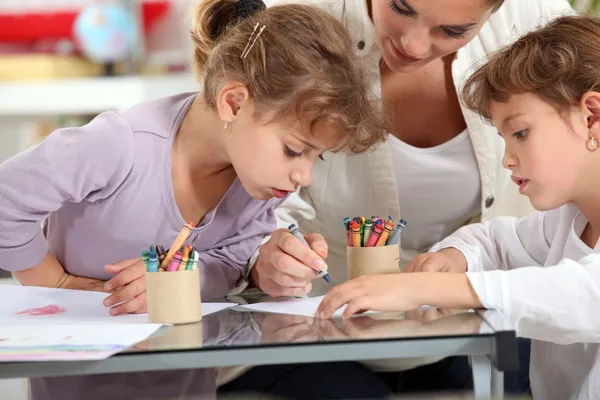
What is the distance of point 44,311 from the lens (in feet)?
3.82

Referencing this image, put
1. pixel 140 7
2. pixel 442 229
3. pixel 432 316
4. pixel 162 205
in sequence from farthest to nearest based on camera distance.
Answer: pixel 140 7 → pixel 442 229 → pixel 162 205 → pixel 432 316

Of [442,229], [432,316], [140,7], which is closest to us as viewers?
[432,316]

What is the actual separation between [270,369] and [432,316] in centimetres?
35

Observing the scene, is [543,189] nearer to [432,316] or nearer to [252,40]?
[432,316]

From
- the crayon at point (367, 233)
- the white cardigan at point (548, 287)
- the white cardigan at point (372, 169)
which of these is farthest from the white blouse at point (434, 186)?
the crayon at point (367, 233)

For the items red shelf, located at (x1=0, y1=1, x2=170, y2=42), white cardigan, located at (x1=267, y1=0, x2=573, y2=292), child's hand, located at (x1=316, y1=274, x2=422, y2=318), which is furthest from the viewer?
red shelf, located at (x1=0, y1=1, x2=170, y2=42)

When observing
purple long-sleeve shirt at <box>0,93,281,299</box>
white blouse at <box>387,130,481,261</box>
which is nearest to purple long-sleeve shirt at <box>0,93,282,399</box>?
A: purple long-sleeve shirt at <box>0,93,281,299</box>

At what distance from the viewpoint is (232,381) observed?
1288 mm

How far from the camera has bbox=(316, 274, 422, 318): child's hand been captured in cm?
102

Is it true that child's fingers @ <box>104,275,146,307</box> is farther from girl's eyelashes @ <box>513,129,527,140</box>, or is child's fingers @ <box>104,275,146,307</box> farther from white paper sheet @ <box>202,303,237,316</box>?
girl's eyelashes @ <box>513,129,527,140</box>

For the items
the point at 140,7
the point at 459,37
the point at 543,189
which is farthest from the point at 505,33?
the point at 140,7

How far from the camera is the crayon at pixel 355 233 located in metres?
1.21

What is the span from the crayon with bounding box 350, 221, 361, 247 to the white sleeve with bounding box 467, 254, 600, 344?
0.67ft

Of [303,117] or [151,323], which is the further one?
[303,117]
